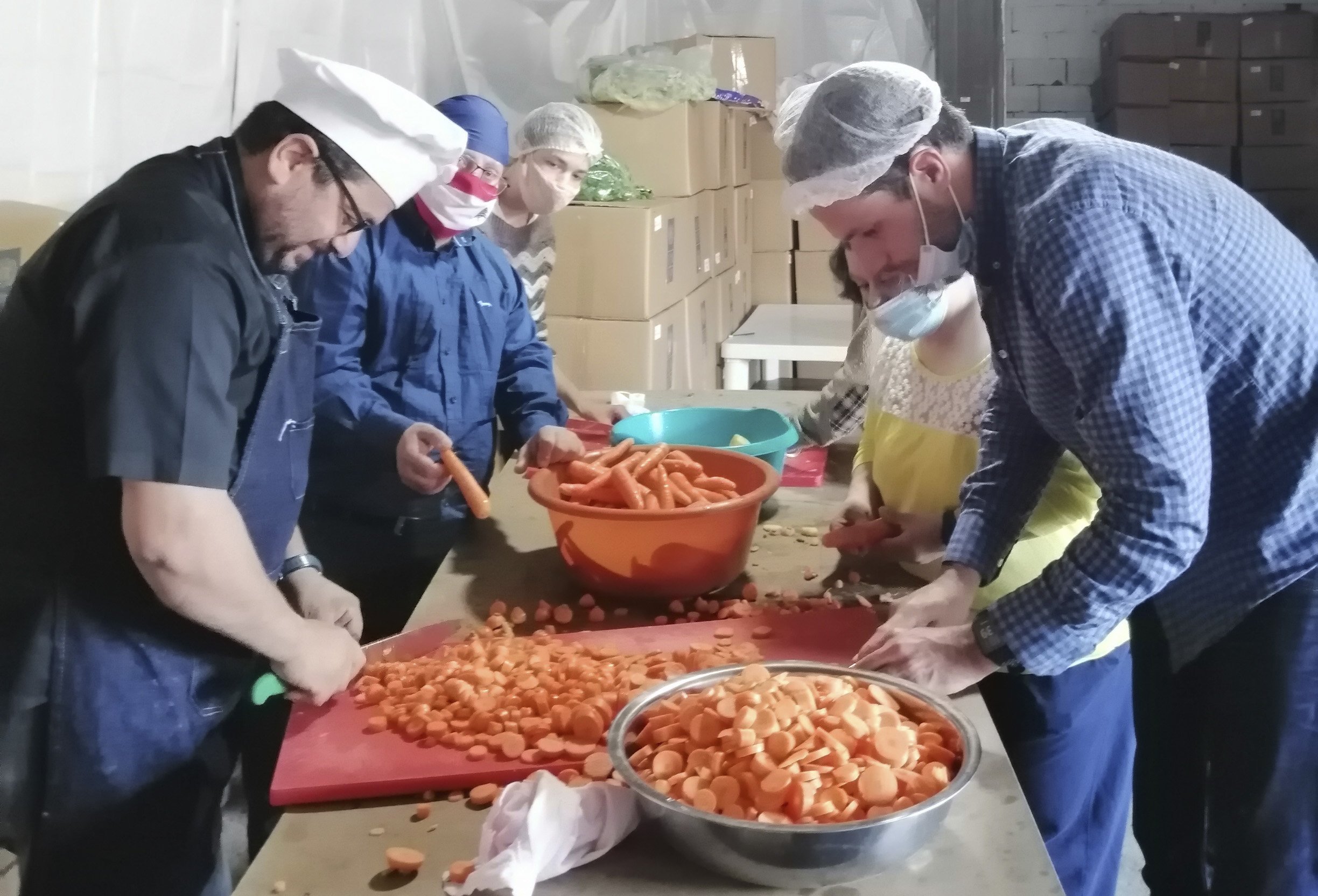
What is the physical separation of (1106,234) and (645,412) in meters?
1.16

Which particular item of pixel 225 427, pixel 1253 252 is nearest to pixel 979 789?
pixel 1253 252

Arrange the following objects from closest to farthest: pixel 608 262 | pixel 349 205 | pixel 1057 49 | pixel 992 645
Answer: pixel 992 645 → pixel 349 205 → pixel 608 262 → pixel 1057 49

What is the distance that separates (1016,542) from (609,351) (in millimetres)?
2206

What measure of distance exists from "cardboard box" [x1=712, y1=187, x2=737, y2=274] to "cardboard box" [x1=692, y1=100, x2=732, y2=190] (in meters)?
0.06

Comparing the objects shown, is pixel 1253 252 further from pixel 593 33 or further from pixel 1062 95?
pixel 1062 95

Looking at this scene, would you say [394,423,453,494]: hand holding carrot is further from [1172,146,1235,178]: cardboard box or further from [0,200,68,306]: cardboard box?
[1172,146,1235,178]: cardboard box

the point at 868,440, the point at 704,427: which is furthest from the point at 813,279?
the point at 868,440

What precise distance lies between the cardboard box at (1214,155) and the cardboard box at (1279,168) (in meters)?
0.05

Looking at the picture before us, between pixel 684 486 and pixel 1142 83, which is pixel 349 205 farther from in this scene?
pixel 1142 83

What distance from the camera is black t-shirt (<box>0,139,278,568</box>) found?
3.78ft

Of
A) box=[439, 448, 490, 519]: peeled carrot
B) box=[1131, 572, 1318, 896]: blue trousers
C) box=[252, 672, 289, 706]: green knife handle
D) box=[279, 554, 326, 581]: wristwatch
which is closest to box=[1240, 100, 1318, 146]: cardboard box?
box=[1131, 572, 1318, 896]: blue trousers

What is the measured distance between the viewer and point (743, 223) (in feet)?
17.3

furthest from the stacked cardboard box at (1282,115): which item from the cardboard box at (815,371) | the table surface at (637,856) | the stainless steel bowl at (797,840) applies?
the stainless steel bowl at (797,840)

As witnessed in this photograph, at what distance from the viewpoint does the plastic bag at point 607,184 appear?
3670 millimetres
